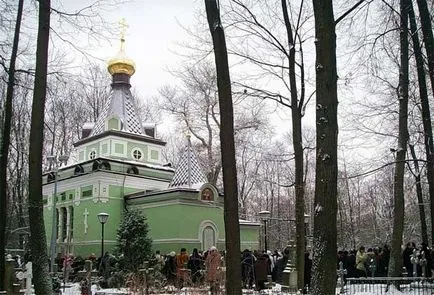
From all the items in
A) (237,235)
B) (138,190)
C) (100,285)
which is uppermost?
(138,190)

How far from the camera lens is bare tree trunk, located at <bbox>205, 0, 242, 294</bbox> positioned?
8.92 meters

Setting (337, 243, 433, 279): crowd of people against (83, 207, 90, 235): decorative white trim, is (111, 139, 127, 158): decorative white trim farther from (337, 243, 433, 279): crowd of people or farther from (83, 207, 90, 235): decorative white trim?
(337, 243, 433, 279): crowd of people

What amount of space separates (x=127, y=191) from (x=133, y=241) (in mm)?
9109

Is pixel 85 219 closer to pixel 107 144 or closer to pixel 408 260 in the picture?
pixel 107 144

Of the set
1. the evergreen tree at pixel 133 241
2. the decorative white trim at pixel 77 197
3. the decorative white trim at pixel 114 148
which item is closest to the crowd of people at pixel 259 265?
the evergreen tree at pixel 133 241

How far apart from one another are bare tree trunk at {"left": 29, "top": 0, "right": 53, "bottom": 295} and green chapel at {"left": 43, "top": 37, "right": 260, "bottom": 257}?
47.6ft

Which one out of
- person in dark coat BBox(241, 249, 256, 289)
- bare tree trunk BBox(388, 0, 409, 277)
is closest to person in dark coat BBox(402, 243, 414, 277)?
bare tree trunk BBox(388, 0, 409, 277)

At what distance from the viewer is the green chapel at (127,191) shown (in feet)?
87.5

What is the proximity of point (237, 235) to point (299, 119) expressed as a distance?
7071 mm

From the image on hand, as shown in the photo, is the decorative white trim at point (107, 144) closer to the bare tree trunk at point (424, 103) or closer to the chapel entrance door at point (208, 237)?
the chapel entrance door at point (208, 237)

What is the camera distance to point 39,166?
421 inches

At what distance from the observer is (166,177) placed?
3281 cm

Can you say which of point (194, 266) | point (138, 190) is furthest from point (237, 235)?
point (138, 190)

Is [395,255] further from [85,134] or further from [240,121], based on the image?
[85,134]
